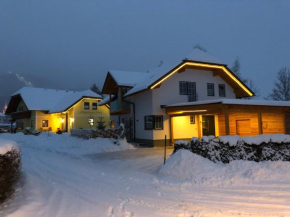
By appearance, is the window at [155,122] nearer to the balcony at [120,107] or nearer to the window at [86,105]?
the balcony at [120,107]

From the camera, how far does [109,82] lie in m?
23.9

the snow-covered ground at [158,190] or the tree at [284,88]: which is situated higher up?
the tree at [284,88]

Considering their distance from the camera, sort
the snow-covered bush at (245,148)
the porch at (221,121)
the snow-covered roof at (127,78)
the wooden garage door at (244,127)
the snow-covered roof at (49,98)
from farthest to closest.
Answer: the snow-covered roof at (49,98) < the snow-covered roof at (127,78) < the wooden garage door at (244,127) < the porch at (221,121) < the snow-covered bush at (245,148)

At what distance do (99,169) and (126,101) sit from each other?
38.5 feet

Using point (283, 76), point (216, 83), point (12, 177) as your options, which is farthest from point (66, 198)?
point (283, 76)

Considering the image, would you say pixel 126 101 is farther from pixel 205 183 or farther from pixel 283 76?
pixel 283 76

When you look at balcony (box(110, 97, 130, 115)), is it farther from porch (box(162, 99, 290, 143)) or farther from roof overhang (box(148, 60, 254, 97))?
roof overhang (box(148, 60, 254, 97))

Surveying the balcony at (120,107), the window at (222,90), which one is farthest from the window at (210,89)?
the balcony at (120,107)

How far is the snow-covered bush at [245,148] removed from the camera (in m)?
9.50

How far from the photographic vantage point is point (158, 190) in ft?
22.3

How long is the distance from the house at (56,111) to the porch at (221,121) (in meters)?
19.8

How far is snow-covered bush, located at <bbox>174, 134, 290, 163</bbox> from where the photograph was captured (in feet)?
31.2

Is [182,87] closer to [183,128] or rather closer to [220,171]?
[183,128]

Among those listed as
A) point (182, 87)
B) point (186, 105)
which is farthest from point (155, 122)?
point (182, 87)
